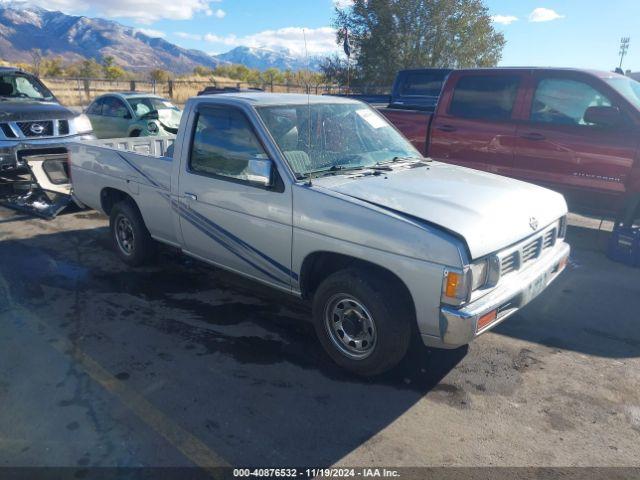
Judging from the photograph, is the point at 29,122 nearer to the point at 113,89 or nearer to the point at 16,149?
the point at 16,149

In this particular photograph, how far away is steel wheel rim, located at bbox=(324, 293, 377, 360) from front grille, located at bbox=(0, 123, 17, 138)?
7.08 m

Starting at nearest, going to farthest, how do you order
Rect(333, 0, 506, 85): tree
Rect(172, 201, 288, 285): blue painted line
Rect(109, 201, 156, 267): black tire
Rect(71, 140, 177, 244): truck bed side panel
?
Rect(172, 201, 288, 285): blue painted line
Rect(71, 140, 177, 244): truck bed side panel
Rect(109, 201, 156, 267): black tire
Rect(333, 0, 506, 85): tree

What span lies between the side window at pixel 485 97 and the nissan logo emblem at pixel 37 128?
266 inches

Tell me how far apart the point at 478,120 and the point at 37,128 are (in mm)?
7135

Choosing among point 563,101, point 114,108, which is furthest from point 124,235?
point 114,108

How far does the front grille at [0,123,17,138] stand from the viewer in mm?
8086

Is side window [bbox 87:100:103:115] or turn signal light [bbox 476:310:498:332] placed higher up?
side window [bbox 87:100:103:115]

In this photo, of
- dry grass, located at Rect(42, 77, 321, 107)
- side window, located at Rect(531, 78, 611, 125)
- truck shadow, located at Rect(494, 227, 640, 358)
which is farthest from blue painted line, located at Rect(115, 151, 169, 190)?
dry grass, located at Rect(42, 77, 321, 107)

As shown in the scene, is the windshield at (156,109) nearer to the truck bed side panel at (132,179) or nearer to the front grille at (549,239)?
the truck bed side panel at (132,179)

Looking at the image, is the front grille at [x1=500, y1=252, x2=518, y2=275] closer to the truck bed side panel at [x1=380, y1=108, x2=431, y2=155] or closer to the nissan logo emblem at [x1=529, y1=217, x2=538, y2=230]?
the nissan logo emblem at [x1=529, y1=217, x2=538, y2=230]

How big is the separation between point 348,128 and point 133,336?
100 inches

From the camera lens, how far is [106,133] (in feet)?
42.7

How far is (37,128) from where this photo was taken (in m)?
8.49

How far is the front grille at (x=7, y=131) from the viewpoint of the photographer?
8.09m
